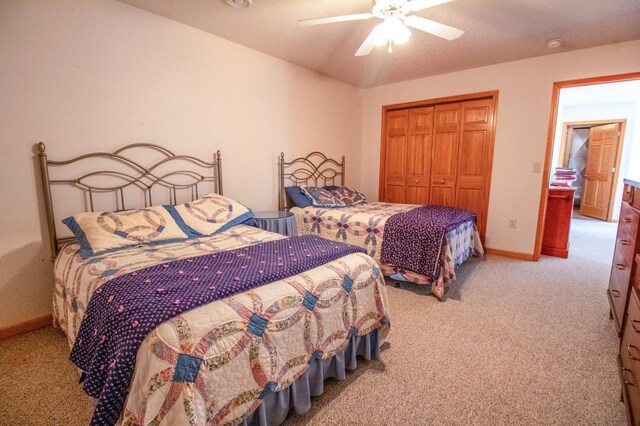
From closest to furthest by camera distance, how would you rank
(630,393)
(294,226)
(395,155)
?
(630,393)
(294,226)
(395,155)

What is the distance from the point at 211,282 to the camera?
1296 millimetres

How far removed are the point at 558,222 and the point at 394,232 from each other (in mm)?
2416

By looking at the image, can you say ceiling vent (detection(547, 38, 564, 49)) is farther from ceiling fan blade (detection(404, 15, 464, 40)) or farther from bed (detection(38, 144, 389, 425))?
bed (detection(38, 144, 389, 425))

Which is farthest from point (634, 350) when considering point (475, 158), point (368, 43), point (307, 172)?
point (307, 172)

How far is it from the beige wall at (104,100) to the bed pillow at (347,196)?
945 millimetres

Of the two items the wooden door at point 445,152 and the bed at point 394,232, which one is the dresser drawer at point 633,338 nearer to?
the bed at point 394,232

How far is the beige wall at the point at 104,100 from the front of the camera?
1.96 m

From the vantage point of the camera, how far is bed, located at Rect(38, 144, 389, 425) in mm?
969

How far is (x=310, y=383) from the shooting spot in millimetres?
1492

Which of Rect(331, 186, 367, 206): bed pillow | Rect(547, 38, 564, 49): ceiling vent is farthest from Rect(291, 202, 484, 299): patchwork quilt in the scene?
Rect(547, 38, 564, 49): ceiling vent

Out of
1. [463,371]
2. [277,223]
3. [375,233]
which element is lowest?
[463,371]

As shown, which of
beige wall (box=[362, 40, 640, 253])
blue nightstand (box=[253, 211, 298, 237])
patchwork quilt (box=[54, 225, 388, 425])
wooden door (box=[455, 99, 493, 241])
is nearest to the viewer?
patchwork quilt (box=[54, 225, 388, 425])

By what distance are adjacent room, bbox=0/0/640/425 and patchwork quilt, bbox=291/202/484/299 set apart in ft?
0.08

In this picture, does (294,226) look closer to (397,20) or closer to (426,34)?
(397,20)
